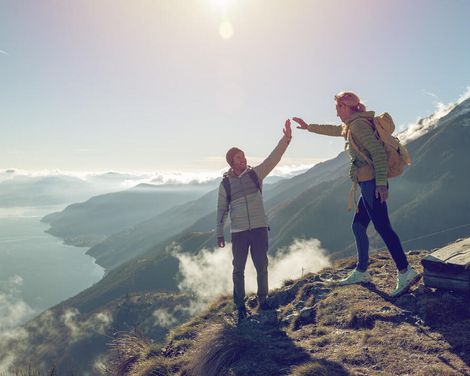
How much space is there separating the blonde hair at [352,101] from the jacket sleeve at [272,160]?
1.57 meters

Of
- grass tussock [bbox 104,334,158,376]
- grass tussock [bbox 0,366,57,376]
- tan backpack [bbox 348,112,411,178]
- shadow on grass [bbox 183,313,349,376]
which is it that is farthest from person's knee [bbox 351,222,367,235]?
grass tussock [bbox 0,366,57,376]

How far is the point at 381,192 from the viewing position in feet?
22.4

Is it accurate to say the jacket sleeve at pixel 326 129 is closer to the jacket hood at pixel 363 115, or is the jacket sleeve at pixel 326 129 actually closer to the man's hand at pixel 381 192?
the jacket hood at pixel 363 115

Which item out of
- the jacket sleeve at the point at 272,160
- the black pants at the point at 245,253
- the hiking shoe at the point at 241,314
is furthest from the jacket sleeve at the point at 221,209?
the hiking shoe at the point at 241,314

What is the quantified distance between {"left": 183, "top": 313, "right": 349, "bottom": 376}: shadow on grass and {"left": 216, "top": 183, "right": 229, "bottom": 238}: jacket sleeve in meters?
2.39

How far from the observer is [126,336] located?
8.33 m

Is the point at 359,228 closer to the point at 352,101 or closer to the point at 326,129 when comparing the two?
the point at 326,129

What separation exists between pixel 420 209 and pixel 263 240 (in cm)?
17753

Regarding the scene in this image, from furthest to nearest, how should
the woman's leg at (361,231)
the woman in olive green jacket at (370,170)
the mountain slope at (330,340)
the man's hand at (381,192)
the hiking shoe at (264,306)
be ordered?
the hiking shoe at (264,306), the woman's leg at (361,231), the woman in olive green jacket at (370,170), the man's hand at (381,192), the mountain slope at (330,340)

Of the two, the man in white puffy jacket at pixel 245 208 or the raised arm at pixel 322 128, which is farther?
the raised arm at pixel 322 128

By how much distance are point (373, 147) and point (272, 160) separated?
2306 mm

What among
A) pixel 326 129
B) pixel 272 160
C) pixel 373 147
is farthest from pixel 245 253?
pixel 373 147

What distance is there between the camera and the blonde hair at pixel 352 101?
736 centimetres

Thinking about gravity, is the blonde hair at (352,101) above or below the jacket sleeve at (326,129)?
above
